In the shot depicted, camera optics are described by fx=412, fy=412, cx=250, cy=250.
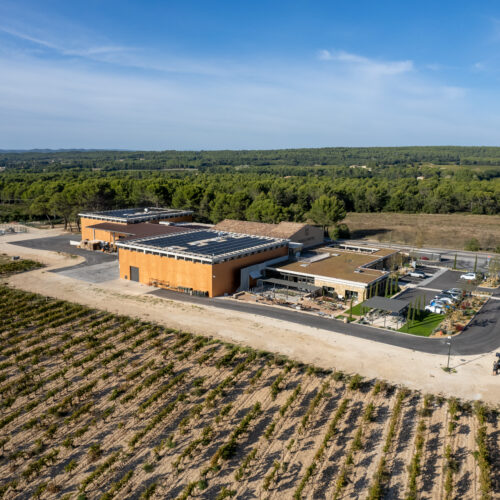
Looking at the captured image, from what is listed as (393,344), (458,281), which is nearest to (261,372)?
(393,344)

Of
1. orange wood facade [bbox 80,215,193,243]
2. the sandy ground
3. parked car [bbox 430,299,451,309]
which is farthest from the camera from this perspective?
orange wood facade [bbox 80,215,193,243]

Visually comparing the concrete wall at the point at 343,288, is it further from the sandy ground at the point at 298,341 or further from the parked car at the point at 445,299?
the sandy ground at the point at 298,341

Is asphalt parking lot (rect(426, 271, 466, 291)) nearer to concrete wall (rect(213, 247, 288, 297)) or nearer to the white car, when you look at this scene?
the white car

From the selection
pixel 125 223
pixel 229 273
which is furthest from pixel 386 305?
pixel 125 223

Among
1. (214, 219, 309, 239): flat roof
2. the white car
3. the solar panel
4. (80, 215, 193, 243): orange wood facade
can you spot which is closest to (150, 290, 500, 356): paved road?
the solar panel

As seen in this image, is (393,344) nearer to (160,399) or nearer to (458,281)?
(160,399)

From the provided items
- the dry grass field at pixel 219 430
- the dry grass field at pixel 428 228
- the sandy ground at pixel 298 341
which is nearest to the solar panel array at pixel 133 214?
the sandy ground at pixel 298 341
